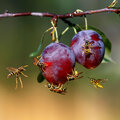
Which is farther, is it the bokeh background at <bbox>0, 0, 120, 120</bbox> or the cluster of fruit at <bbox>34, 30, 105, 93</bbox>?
the bokeh background at <bbox>0, 0, 120, 120</bbox>

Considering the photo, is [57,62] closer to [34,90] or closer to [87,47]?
[87,47]

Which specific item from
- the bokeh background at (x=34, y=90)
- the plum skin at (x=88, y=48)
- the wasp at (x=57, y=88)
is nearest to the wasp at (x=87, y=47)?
the plum skin at (x=88, y=48)

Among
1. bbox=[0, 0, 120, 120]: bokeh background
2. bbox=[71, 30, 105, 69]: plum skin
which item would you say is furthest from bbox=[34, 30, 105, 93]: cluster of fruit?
bbox=[0, 0, 120, 120]: bokeh background

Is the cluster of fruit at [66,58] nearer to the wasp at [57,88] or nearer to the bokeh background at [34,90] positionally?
the wasp at [57,88]

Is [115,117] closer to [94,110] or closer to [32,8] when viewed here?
[94,110]

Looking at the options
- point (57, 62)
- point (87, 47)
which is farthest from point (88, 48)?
point (57, 62)

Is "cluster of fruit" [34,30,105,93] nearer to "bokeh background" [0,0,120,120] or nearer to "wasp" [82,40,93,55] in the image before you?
"wasp" [82,40,93,55]

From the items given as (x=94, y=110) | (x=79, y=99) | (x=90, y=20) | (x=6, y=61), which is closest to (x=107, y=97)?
(x=94, y=110)
